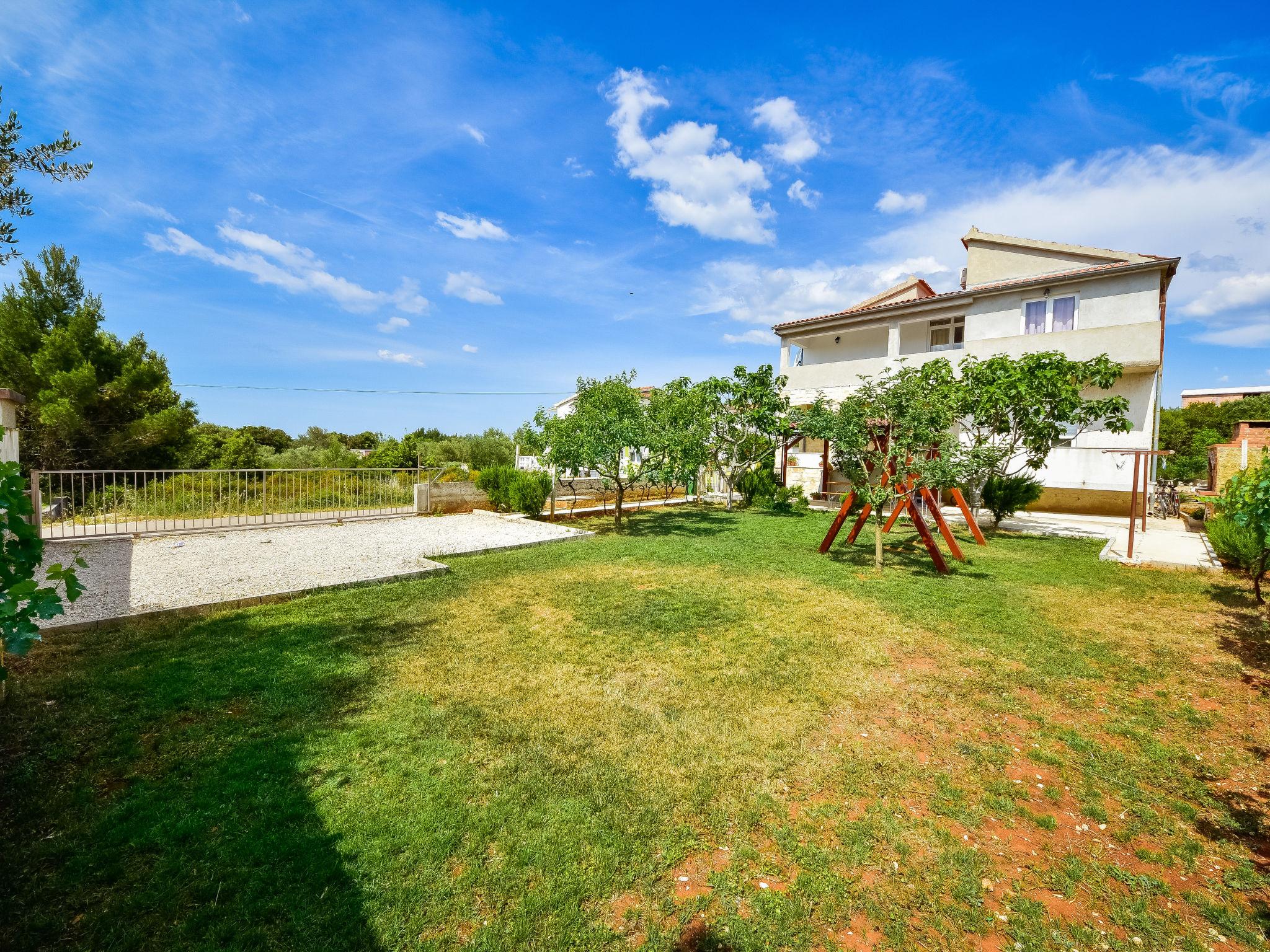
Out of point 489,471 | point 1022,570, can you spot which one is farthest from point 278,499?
point 1022,570

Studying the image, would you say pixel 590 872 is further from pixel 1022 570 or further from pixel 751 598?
pixel 1022 570

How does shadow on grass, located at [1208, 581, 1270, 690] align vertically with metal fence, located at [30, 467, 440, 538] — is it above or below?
below

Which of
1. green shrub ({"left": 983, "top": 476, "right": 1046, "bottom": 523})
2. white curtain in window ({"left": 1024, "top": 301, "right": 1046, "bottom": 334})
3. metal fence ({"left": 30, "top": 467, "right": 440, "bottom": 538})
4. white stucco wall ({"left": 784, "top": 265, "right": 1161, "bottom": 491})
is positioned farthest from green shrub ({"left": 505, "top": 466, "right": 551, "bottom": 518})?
white curtain in window ({"left": 1024, "top": 301, "right": 1046, "bottom": 334})

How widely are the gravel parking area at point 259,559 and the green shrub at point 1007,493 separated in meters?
11.0

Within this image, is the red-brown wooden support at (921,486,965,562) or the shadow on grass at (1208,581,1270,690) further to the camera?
the red-brown wooden support at (921,486,965,562)

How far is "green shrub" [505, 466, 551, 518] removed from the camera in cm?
1584

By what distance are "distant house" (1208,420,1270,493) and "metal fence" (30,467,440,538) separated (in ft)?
83.1

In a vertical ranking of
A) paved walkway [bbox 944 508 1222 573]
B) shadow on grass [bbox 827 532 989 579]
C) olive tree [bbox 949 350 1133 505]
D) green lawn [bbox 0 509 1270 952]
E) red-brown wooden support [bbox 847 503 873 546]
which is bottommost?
green lawn [bbox 0 509 1270 952]

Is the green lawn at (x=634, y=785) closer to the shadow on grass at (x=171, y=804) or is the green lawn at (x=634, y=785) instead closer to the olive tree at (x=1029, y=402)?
the shadow on grass at (x=171, y=804)

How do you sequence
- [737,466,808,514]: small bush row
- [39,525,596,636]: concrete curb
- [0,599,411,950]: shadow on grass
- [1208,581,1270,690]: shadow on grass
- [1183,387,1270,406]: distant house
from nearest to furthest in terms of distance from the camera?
1. [0,599,411,950]: shadow on grass
2. [1208,581,1270,690]: shadow on grass
3. [39,525,596,636]: concrete curb
4. [737,466,808,514]: small bush row
5. [1183,387,1270,406]: distant house

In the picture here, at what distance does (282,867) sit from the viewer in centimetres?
255

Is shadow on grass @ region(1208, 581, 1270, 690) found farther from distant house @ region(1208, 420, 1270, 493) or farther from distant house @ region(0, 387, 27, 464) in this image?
distant house @ region(0, 387, 27, 464)

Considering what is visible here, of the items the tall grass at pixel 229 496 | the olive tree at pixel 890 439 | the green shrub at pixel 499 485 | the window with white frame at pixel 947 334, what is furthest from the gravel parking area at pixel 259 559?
the window with white frame at pixel 947 334

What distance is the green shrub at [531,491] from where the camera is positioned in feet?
52.0
